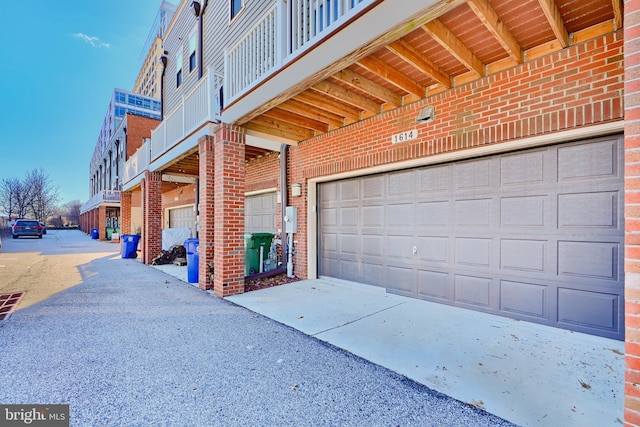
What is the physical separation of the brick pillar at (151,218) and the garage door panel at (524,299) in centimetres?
965

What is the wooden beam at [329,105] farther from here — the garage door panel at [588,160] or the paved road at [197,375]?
the paved road at [197,375]

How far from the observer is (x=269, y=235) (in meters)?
7.23

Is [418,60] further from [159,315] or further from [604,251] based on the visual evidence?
[159,315]

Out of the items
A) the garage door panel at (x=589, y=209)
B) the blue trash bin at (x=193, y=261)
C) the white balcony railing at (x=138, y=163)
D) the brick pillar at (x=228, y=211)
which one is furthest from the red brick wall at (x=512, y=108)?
the white balcony railing at (x=138, y=163)

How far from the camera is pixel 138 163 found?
11258mm

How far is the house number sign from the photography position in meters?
4.67

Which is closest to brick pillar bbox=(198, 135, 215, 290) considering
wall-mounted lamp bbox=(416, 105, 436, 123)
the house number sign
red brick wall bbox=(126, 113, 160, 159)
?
the house number sign

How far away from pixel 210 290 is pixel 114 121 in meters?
31.5

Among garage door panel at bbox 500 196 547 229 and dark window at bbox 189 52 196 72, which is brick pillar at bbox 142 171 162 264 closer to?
dark window at bbox 189 52 196 72

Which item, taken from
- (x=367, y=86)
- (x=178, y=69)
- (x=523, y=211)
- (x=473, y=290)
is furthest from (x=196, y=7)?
(x=473, y=290)

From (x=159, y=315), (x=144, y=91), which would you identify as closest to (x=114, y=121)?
(x=144, y=91)

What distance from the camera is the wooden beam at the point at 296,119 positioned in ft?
17.3

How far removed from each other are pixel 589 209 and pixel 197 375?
4.43 m

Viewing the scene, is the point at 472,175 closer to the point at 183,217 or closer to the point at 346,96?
the point at 346,96
